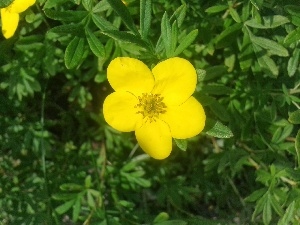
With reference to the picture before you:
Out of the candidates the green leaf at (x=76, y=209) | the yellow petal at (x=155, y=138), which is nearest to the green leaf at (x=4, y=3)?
the yellow petal at (x=155, y=138)

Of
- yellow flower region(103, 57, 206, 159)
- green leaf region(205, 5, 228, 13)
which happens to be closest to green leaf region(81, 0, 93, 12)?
yellow flower region(103, 57, 206, 159)

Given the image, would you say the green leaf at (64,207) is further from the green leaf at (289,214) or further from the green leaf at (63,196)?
the green leaf at (289,214)

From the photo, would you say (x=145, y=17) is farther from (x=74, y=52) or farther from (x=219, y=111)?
(x=219, y=111)

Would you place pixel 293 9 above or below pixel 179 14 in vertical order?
below

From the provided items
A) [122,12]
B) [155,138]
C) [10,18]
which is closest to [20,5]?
[10,18]

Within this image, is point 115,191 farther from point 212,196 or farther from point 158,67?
point 158,67
